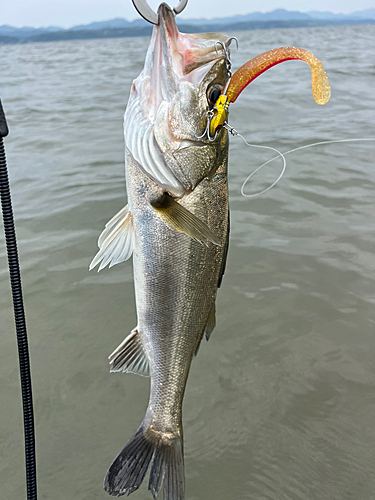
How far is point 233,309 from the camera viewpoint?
3424mm

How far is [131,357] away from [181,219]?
0.70 metres

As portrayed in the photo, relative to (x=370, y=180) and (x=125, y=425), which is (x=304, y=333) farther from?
(x=370, y=180)

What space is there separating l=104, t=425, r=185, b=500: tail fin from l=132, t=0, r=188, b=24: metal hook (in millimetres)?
1522

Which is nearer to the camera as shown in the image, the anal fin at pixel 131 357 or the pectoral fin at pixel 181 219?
the pectoral fin at pixel 181 219

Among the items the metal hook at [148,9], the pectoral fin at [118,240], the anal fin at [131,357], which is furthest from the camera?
the anal fin at [131,357]

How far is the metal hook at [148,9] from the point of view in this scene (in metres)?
1.26

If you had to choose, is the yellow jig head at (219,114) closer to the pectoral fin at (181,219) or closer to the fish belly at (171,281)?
the fish belly at (171,281)

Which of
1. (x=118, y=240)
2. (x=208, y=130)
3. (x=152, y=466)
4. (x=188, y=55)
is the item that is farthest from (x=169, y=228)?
(x=152, y=466)

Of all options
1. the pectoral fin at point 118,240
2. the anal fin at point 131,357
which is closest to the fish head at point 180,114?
the pectoral fin at point 118,240

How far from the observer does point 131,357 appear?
→ 1.79 m

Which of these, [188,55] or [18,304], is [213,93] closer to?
[188,55]

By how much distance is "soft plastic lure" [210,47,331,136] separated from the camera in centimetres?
142

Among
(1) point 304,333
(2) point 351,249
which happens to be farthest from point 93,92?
(1) point 304,333

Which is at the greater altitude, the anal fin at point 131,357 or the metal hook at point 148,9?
the metal hook at point 148,9
